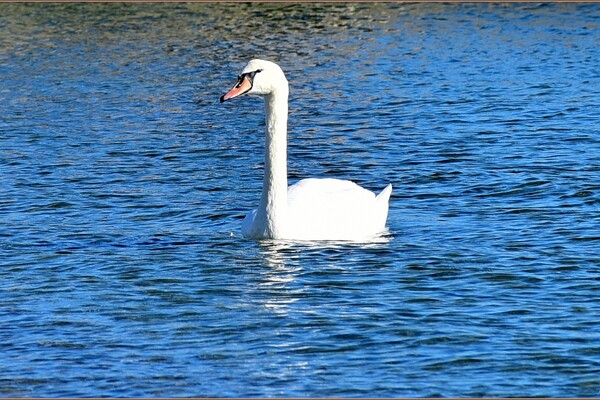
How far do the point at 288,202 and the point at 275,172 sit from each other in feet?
1.17

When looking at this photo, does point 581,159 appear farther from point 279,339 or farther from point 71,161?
point 279,339

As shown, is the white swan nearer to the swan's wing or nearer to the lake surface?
the swan's wing

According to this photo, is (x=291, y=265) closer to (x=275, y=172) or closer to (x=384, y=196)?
(x=275, y=172)

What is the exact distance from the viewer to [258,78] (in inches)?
515

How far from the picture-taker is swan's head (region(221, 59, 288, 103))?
13.0m

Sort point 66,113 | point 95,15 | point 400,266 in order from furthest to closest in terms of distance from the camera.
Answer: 1. point 95,15
2. point 66,113
3. point 400,266

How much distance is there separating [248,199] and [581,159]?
4.28m

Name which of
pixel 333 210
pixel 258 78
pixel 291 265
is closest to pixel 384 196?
pixel 333 210

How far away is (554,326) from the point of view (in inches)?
395

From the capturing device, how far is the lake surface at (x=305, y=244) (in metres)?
9.27

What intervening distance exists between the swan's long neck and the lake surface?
295 millimetres

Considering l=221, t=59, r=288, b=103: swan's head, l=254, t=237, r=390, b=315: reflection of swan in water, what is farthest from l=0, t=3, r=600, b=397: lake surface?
l=221, t=59, r=288, b=103: swan's head

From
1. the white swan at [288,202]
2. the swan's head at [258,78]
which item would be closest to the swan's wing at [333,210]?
the white swan at [288,202]

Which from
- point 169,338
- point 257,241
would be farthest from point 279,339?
point 257,241
